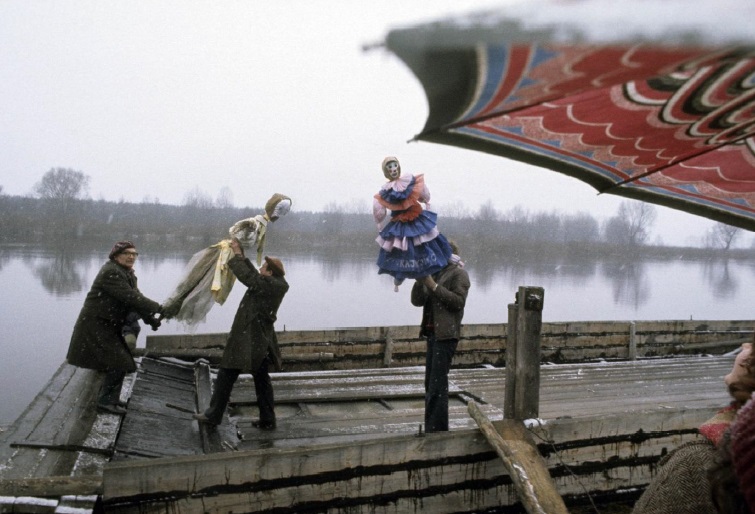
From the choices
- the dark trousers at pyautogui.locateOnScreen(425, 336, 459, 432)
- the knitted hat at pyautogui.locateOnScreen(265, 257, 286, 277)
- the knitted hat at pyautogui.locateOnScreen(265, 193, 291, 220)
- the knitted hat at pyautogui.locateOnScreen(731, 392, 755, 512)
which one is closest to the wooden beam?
the knitted hat at pyautogui.locateOnScreen(265, 257, 286, 277)

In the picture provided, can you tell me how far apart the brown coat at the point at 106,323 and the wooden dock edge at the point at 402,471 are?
5.98 ft

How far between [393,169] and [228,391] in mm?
2221

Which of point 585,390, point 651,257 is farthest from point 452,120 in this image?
point 651,257

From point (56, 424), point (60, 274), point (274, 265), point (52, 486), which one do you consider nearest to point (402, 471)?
point (274, 265)

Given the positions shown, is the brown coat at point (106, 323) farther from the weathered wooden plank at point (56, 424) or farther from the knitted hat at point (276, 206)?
the knitted hat at point (276, 206)

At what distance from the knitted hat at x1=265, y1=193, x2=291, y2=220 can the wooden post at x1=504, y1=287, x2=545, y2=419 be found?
2.12 m

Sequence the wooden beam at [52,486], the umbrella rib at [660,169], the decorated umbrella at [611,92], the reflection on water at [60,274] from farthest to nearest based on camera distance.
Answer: the reflection on water at [60,274]
the wooden beam at [52,486]
the umbrella rib at [660,169]
the decorated umbrella at [611,92]

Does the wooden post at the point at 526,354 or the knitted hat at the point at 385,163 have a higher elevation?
the knitted hat at the point at 385,163

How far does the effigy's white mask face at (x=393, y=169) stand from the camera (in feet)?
14.0

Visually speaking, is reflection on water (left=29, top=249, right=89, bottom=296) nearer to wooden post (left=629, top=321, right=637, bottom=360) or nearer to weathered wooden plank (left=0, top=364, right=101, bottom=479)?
weathered wooden plank (left=0, top=364, right=101, bottom=479)

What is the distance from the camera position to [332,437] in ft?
15.9

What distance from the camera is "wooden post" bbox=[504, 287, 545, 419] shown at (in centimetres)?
426

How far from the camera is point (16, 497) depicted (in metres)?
3.22

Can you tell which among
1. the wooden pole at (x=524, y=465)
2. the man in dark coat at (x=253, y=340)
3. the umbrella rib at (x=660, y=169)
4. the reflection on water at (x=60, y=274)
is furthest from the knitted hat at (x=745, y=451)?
the reflection on water at (x=60, y=274)
